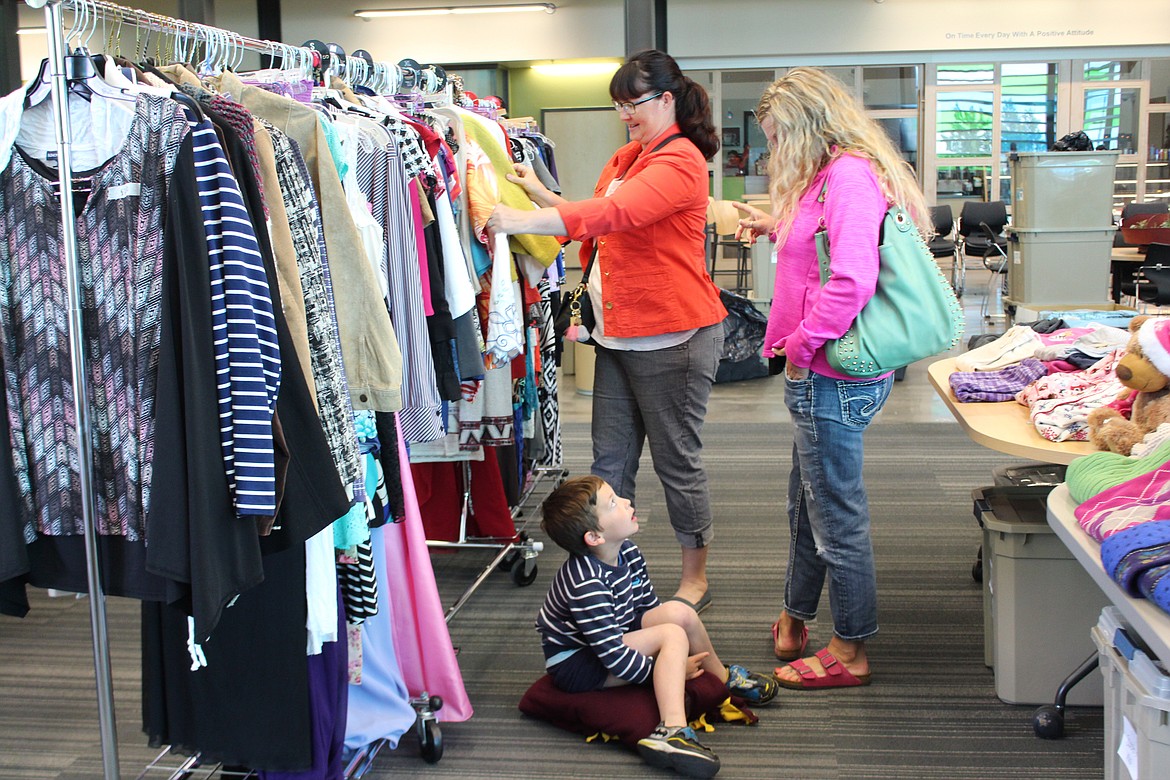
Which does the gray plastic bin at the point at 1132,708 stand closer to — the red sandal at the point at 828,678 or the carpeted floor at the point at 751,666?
the carpeted floor at the point at 751,666

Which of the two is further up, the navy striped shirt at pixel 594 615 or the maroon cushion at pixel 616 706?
the navy striped shirt at pixel 594 615

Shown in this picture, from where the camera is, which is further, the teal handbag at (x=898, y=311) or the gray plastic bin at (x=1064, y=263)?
the gray plastic bin at (x=1064, y=263)

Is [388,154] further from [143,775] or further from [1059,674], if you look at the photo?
[1059,674]

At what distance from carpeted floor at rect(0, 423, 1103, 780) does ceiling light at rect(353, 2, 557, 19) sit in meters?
7.46

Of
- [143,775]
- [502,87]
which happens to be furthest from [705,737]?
[502,87]

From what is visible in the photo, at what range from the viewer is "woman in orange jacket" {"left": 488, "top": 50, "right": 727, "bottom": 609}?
9.75ft

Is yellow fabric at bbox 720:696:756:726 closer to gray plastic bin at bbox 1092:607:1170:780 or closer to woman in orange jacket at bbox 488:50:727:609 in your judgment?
woman in orange jacket at bbox 488:50:727:609

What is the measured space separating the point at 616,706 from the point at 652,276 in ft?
3.88

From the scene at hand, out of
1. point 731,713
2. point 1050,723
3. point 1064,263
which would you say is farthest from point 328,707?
point 1064,263

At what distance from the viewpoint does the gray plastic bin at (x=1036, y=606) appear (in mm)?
2723

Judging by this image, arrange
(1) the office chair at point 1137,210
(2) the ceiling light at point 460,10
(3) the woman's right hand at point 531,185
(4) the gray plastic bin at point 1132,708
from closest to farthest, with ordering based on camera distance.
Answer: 1. (4) the gray plastic bin at point 1132,708
2. (3) the woman's right hand at point 531,185
3. (1) the office chair at point 1137,210
4. (2) the ceiling light at point 460,10

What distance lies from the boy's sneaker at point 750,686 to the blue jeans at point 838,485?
0.84ft

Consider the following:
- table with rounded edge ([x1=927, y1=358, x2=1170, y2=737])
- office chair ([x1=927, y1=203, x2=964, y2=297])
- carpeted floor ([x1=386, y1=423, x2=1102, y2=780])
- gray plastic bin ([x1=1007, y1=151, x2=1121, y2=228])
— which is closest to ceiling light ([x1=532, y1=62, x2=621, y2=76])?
office chair ([x1=927, y1=203, x2=964, y2=297])

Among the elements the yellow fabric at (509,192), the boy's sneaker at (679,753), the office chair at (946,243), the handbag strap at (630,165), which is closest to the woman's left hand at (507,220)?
the yellow fabric at (509,192)
